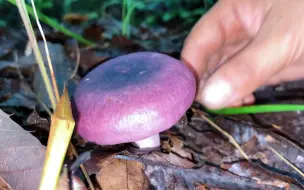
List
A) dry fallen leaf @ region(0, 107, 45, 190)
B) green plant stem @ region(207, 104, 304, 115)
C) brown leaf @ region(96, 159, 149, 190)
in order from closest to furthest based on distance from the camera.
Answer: dry fallen leaf @ region(0, 107, 45, 190) < brown leaf @ region(96, 159, 149, 190) < green plant stem @ region(207, 104, 304, 115)

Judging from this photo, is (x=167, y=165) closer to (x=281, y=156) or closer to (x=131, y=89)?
(x=131, y=89)

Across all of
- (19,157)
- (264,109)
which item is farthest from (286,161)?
(19,157)

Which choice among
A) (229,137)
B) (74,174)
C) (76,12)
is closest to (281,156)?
(229,137)

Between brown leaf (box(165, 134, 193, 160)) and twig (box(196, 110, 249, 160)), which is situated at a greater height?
brown leaf (box(165, 134, 193, 160))

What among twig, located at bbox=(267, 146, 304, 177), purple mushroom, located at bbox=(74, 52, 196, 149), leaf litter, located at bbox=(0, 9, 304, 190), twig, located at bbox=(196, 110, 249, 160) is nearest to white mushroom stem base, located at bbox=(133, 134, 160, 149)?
leaf litter, located at bbox=(0, 9, 304, 190)

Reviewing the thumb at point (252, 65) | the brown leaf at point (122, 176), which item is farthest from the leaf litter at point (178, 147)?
the thumb at point (252, 65)

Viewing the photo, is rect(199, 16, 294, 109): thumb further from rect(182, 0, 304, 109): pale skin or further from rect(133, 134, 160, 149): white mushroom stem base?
rect(133, 134, 160, 149): white mushroom stem base
